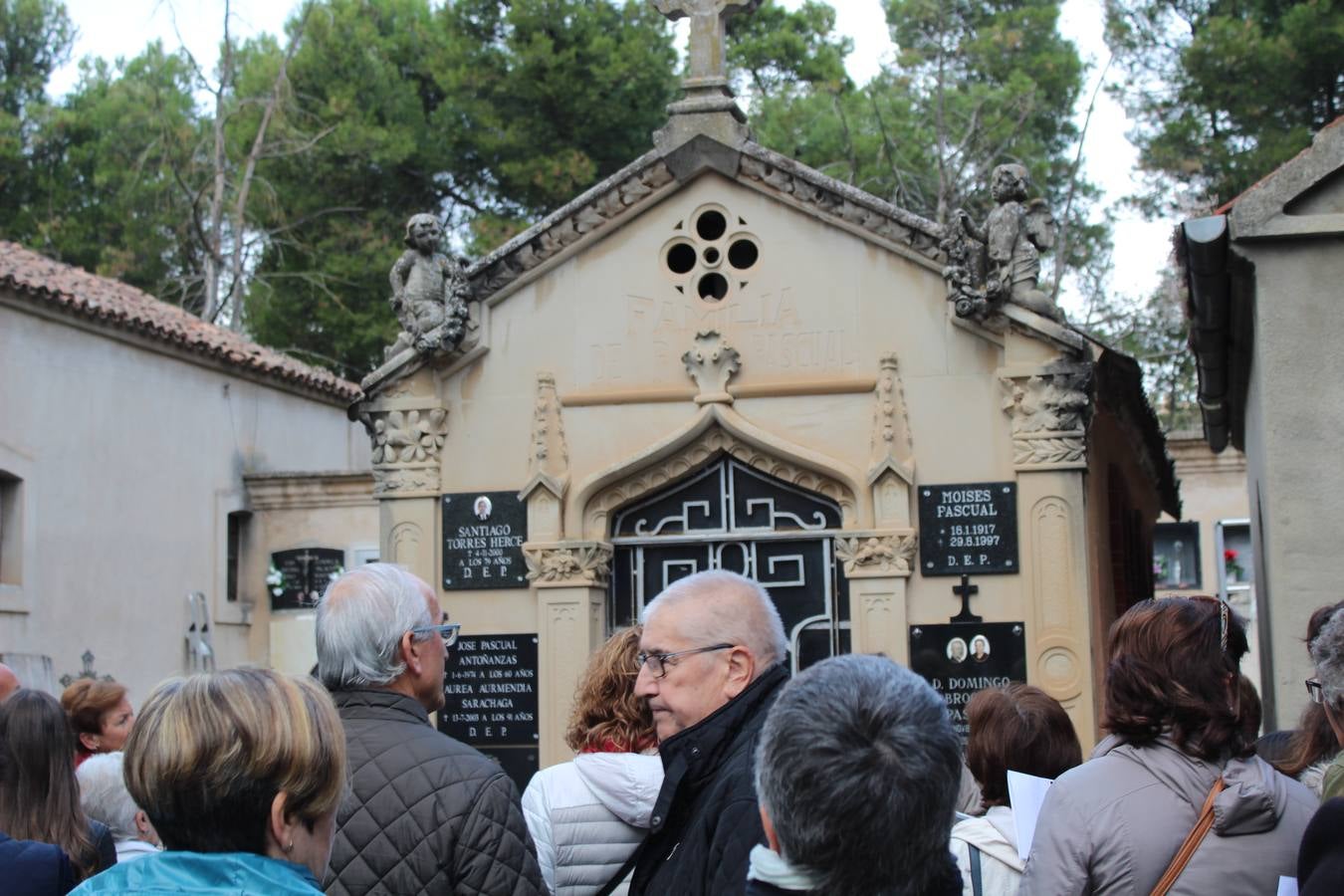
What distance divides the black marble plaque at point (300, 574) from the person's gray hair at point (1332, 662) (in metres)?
19.0

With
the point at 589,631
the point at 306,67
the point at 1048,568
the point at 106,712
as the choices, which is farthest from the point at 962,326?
the point at 306,67

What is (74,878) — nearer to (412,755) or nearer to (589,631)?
(412,755)

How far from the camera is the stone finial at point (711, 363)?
11.9 meters

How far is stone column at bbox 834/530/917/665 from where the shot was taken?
37.3 feet

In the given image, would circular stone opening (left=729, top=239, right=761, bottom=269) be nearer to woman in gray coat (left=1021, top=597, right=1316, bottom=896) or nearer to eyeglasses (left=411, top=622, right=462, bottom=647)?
eyeglasses (left=411, top=622, right=462, bottom=647)


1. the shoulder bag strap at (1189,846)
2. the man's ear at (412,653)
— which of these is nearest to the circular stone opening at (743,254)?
the man's ear at (412,653)

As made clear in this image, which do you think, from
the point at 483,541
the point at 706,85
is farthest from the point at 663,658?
the point at 706,85

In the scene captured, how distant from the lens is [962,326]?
1159cm

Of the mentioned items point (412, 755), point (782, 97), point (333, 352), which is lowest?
point (412, 755)

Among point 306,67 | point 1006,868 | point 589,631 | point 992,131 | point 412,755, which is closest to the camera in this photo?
point 412,755

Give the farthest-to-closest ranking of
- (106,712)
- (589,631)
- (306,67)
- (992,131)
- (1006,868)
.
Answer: (306,67)
(992,131)
(589,631)
(106,712)
(1006,868)

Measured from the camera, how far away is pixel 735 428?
38.8 feet

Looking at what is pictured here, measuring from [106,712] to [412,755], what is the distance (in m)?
2.44

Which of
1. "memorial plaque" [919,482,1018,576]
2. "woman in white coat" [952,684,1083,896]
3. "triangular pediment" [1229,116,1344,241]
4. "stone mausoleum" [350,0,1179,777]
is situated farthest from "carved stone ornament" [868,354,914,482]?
"woman in white coat" [952,684,1083,896]
